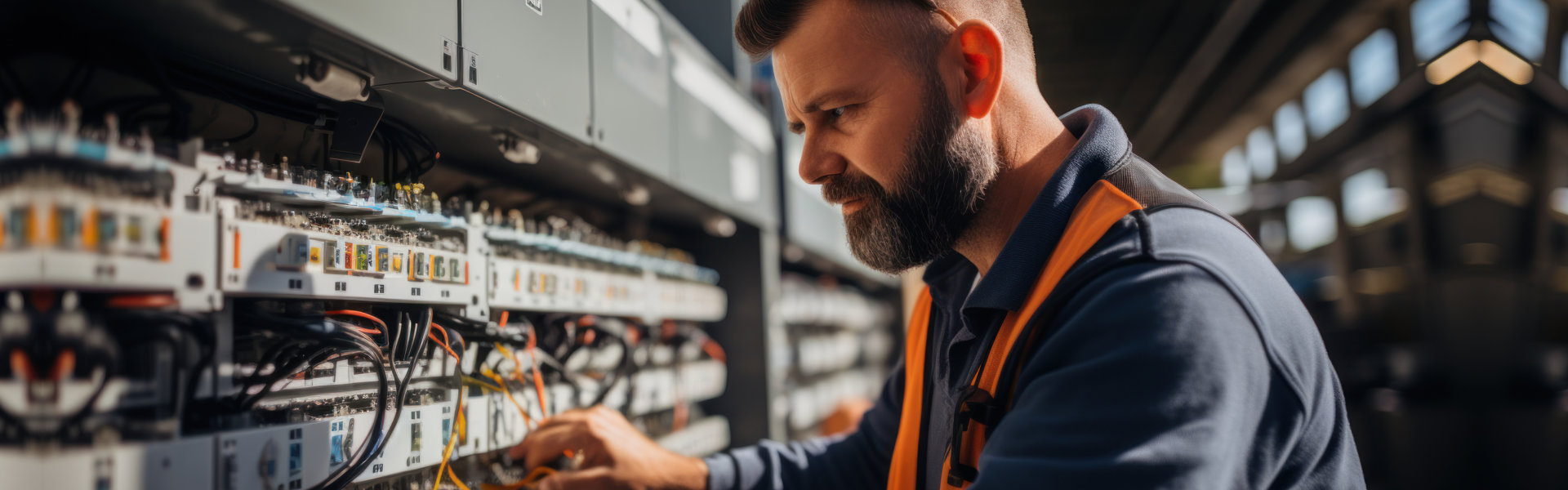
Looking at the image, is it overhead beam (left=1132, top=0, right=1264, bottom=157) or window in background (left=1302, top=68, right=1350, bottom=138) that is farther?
window in background (left=1302, top=68, right=1350, bottom=138)

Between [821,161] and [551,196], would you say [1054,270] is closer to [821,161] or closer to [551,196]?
[821,161]

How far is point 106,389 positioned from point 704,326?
1572mm

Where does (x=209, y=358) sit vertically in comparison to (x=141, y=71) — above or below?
below

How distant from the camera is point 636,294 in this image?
1659 millimetres

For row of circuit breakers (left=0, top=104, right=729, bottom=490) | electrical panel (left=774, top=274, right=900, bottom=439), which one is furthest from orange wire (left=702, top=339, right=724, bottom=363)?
row of circuit breakers (left=0, top=104, right=729, bottom=490)

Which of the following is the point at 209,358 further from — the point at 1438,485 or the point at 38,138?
the point at 1438,485

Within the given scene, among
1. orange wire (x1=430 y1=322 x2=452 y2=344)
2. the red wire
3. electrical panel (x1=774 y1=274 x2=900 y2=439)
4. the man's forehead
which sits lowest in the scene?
electrical panel (x1=774 y1=274 x2=900 y2=439)

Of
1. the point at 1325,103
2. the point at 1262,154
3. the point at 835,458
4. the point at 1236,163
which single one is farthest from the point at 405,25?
the point at 1236,163

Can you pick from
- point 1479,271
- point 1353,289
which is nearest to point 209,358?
Answer: point 1479,271

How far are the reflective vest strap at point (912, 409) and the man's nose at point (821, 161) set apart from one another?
0.27m

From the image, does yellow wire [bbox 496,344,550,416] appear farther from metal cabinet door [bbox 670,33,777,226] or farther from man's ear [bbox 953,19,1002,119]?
man's ear [bbox 953,19,1002,119]

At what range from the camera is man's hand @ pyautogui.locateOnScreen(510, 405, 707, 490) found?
110cm

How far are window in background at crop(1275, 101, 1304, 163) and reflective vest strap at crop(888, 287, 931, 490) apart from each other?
8.72 metres

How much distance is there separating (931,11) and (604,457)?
0.74m
